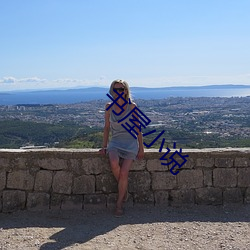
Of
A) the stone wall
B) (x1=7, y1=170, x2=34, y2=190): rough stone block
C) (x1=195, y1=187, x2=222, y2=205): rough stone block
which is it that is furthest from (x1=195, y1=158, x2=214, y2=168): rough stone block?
(x1=7, y1=170, x2=34, y2=190): rough stone block

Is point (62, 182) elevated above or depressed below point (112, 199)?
above

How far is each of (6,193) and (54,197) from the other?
1.89 ft

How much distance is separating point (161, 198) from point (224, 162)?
92 centimetres

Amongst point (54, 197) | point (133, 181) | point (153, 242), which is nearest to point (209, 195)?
point (133, 181)

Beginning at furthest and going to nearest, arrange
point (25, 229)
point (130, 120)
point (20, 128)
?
point (20, 128), point (130, 120), point (25, 229)

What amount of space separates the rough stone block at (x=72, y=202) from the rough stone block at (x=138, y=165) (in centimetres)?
74

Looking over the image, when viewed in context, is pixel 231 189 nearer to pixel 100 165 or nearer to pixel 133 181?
pixel 133 181

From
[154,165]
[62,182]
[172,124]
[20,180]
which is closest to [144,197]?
[154,165]

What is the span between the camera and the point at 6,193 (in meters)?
4.51

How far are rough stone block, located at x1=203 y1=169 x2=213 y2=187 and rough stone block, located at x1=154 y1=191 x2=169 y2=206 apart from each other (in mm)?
511

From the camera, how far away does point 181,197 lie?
4.67 m

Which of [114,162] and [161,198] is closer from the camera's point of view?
[114,162]

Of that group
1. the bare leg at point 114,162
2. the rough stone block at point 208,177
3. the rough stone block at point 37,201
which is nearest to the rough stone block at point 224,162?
the rough stone block at point 208,177

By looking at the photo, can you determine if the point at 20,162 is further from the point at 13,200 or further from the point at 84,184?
the point at 84,184
